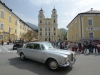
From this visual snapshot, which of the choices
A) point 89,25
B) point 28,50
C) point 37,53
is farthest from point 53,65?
point 89,25

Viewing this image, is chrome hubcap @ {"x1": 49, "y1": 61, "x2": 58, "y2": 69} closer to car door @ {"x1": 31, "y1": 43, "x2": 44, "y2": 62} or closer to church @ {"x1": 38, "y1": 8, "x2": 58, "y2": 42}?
car door @ {"x1": 31, "y1": 43, "x2": 44, "y2": 62}

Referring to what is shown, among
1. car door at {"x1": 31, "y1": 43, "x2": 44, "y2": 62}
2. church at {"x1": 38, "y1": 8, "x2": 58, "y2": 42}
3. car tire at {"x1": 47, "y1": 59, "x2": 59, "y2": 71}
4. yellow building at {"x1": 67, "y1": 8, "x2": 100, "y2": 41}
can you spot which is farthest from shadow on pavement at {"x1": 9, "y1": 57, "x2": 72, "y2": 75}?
church at {"x1": 38, "y1": 8, "x2": 58, "y2": 42}

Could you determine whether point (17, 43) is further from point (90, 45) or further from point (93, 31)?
point (93, 31)

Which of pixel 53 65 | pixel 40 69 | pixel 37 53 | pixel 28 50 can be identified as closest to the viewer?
pixel 53 65

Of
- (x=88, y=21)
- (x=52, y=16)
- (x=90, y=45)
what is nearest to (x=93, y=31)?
(x=88, y=21)

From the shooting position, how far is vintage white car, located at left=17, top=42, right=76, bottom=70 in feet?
16.5

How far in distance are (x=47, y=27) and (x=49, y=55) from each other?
7620 centimetres

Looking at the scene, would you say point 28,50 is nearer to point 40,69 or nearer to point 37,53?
point 37,53

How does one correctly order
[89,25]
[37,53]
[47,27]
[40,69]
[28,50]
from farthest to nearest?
[47,27] < [89,25] < [28,50] < [37,53] < [40,69]

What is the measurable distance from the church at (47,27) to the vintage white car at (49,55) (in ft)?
235

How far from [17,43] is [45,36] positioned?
6318 cm

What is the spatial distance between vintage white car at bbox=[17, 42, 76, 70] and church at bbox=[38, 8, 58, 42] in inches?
2817

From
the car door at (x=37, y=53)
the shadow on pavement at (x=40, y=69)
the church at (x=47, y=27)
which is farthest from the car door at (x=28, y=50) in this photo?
the church at (x=47, y=27)

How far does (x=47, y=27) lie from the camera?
8094 cm
